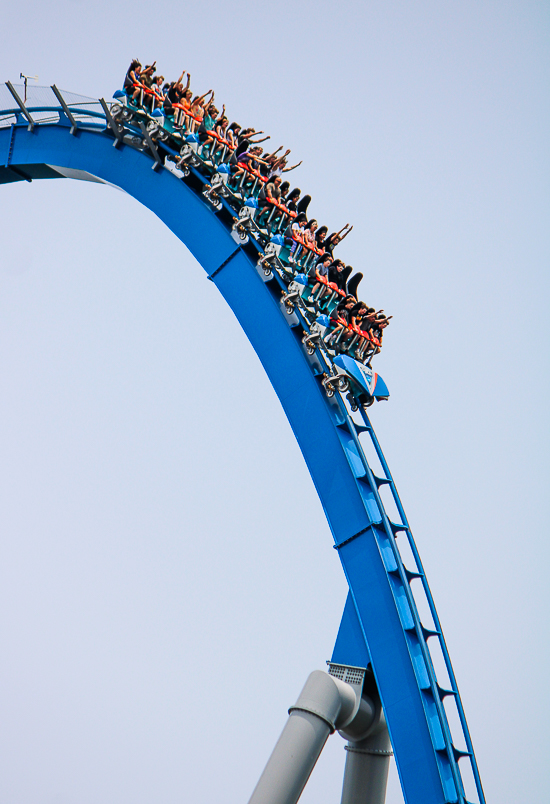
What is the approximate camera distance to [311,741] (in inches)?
297

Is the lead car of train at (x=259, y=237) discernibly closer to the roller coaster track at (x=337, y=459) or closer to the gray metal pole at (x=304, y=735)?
the roller coaster track at (x=337, y=459)

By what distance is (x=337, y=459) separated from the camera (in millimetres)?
8961

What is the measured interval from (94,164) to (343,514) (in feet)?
20.7

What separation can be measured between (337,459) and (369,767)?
3065mm

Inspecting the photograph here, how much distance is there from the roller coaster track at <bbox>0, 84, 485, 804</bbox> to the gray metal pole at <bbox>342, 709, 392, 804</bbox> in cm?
82

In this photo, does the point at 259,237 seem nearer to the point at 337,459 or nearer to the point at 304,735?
the point at 337,459

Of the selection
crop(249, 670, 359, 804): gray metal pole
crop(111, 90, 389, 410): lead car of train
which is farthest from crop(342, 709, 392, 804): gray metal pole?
crop(111, 90, 389, 410): lead car of train

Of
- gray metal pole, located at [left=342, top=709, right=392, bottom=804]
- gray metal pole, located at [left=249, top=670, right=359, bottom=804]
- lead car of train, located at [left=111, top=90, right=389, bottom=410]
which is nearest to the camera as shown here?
gray metal pole, located at [left=249, top=670, right=359, bottom=804]

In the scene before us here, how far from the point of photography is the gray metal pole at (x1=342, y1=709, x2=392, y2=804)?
852cm

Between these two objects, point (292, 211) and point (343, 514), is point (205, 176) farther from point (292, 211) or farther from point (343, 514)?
point (343, 514)

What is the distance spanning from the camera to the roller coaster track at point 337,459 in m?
7.73

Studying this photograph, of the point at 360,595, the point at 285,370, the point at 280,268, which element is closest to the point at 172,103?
the point at 280,268

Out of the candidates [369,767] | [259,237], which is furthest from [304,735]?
[259,237]

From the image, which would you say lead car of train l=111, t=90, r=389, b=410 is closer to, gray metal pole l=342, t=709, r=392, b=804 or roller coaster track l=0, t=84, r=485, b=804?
roller coaster track l=0, t=84, r=485, b=804
